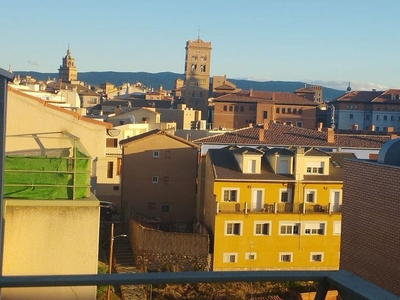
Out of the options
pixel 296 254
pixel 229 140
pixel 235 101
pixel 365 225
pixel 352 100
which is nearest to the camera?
pixel 365 225

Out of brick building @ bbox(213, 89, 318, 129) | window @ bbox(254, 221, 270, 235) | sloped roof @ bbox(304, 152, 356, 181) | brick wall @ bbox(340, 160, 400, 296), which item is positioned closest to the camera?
brick wall @ bbox(340, 160, 400, 296)

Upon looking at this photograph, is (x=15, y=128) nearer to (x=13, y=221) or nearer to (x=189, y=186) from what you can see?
(x=13, y=221)

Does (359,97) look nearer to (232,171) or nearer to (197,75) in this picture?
(197,75)

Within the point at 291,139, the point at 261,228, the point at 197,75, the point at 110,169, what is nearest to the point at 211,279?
the point at 261,228

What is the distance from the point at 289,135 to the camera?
28.8m

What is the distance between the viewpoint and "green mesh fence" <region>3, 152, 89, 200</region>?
276 inches

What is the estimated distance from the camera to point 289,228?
19922mm

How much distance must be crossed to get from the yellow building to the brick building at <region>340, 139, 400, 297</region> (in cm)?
921

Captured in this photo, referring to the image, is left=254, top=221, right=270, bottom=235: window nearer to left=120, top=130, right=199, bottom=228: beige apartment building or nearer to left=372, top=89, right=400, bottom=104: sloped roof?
left=120, top=130, right=199, bottom=228: beige apartment building

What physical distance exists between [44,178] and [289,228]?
45.0 ft

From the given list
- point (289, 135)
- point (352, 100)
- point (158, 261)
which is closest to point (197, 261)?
point (158, 261)

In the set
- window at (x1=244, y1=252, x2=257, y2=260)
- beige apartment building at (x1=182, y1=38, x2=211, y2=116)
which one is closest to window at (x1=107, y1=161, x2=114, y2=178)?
window at (x1=244, y1=252, x2=257, y2=260)

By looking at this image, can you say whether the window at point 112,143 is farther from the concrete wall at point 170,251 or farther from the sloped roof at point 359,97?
the sloped roof at point 359,97

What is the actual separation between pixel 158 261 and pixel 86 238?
39.3 feet
